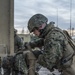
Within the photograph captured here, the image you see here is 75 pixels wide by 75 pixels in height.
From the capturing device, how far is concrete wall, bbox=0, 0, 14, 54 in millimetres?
7355

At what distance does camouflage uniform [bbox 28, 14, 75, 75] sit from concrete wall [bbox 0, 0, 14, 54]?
372 cm

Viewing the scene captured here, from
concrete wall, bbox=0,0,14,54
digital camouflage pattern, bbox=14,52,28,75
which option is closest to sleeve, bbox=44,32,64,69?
digital camouflage pattern, bbox=14,52,28,75

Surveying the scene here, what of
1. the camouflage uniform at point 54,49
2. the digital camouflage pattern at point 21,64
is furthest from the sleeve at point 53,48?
the digital camouflage pattern at point 21,64

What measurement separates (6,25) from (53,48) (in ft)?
13.4

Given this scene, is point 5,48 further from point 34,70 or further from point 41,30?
point 41,30

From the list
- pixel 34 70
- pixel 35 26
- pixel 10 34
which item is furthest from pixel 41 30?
→ pixel 10 34

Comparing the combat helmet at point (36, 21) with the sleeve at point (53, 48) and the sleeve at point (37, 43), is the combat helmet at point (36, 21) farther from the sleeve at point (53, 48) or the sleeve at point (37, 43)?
the sleeve at point (37, 43)

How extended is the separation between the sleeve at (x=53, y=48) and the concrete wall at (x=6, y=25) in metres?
3.91

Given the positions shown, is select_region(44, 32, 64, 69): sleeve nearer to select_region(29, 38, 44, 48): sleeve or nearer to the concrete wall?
select_region(29, 38, 44, 48): sleeve

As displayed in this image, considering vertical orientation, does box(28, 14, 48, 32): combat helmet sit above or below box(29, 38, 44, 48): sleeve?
above

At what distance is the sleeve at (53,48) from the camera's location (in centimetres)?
343

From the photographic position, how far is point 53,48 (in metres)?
3.42

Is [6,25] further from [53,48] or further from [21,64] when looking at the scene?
[53,48]

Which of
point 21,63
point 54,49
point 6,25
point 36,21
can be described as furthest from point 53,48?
point 6,25
